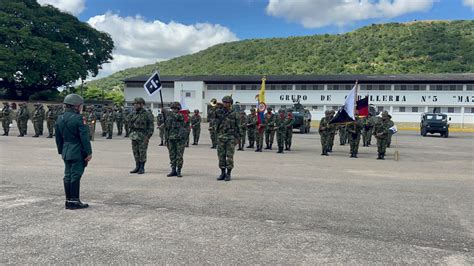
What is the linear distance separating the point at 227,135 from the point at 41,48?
142 ft

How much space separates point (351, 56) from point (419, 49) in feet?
44.0

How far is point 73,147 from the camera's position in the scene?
639 centimetres

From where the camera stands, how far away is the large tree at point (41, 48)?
43.8m

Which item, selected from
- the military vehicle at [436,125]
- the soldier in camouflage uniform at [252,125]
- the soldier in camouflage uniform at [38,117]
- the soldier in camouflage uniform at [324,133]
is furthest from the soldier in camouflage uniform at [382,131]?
the military vehicle at [436,125]

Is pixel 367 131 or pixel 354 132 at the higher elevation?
pixel 354 132

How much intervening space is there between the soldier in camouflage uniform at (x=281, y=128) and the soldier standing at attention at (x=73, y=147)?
1113cm

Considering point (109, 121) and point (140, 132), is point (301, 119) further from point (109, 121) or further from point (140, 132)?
point (140, 132)

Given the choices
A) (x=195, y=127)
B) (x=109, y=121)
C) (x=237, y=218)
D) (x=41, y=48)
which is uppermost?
(x=41, y=48)

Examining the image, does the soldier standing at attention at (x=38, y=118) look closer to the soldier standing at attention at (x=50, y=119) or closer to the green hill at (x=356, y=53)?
the soldier standing at attention at (x=50, y=119)

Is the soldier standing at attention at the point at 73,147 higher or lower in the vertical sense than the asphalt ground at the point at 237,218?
higher

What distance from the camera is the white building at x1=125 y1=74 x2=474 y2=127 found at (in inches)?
1779

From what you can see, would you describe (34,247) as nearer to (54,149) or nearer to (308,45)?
(54,149)

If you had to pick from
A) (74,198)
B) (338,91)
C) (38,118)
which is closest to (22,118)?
(38,118)

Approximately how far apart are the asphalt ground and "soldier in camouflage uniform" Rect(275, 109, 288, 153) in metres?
5.66
